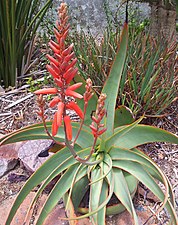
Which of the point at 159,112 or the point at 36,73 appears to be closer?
the point at 159,112

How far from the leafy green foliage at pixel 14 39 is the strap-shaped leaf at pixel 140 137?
1.22 metres

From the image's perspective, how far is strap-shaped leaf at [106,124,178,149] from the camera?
1271 mm

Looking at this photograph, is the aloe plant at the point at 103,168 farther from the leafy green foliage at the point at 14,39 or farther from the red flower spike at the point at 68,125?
the leafy green foliage at the point at 14,39

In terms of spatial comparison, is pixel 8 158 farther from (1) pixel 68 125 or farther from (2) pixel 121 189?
(1) pixel 68 125

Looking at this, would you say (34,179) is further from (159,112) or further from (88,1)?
(88,1)

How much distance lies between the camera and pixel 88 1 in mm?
3625

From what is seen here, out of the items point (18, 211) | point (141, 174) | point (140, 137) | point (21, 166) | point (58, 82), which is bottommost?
point (18, 211)

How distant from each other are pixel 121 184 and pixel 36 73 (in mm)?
1503

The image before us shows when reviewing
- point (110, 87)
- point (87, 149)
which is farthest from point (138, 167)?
point (110, 87)

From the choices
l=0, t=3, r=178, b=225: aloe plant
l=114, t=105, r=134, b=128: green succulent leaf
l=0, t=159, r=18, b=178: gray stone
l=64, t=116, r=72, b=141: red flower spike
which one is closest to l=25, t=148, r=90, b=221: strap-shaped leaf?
l=0, t=3, r=178, b=225: aloe plant

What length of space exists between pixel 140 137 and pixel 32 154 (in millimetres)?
550

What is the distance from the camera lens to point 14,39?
2246 millimetres

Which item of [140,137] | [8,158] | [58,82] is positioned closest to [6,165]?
[8,158]

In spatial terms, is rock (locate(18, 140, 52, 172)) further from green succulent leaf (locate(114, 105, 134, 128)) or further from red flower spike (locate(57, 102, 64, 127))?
red flower spike (locate(57, 102, 64, 127))
